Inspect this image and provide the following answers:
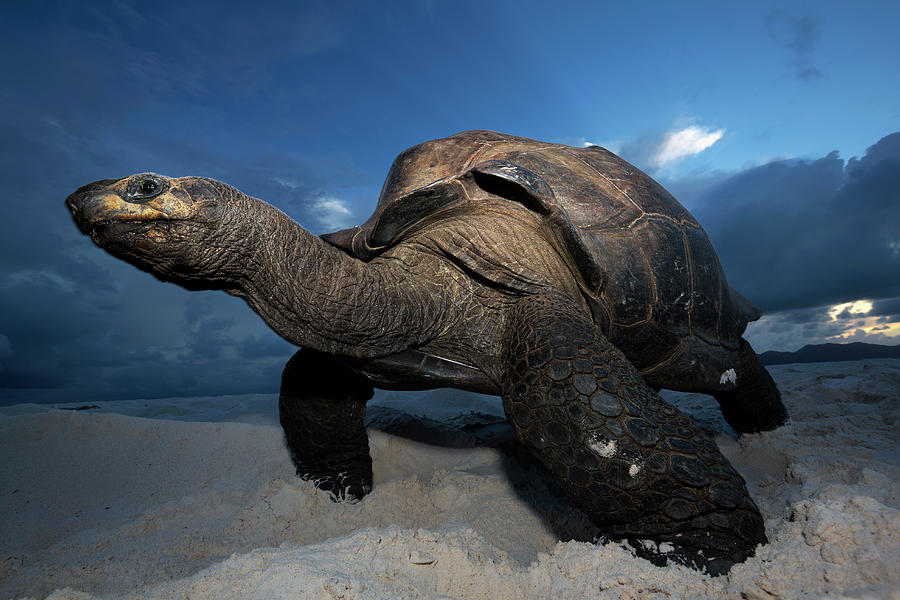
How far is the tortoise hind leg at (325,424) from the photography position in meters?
3.21

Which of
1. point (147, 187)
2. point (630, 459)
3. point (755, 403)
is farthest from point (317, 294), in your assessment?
point (755, 403)

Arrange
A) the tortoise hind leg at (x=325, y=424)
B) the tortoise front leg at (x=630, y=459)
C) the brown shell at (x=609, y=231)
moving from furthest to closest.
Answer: the tortoise hind leg at (x=325, y=424) < the brown shell at (x=609, y=231) < the tortoise front leg at (x=630, y=459)

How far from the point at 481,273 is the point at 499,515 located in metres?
1.49

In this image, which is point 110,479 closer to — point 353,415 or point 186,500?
point 186,500

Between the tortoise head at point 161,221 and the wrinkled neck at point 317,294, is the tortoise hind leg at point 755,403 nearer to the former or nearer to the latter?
the wrinkled neck at point 317,294

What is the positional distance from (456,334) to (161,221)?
5.46 ft

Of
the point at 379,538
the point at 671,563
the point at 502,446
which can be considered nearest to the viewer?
the point at 671,563

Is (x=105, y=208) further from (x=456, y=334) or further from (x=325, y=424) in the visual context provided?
(x=325, y=424)

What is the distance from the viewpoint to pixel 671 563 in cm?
166

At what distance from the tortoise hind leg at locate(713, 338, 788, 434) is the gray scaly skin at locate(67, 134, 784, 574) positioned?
7.80ft

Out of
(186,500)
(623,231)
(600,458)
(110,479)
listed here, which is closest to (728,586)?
(600,458)

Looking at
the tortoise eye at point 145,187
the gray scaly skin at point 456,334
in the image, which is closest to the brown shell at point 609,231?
the gray scaly skin at point 456,334

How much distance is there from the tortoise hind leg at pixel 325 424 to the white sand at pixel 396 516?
0.57 feet

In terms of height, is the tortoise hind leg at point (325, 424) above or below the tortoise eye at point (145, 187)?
below
